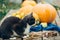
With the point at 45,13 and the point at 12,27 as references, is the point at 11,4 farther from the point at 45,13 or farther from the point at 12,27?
the point at 12,27

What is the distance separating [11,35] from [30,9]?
4.22 feet

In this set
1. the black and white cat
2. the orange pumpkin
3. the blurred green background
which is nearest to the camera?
the black and white cat

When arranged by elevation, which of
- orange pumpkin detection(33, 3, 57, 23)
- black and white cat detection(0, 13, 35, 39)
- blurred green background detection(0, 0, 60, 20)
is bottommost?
black and white cat detection(0, 13, 35, 39)

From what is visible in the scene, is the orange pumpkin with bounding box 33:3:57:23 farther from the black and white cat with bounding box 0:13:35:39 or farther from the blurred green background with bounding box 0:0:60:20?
the blurred green background with bounding box 0:0:60:20

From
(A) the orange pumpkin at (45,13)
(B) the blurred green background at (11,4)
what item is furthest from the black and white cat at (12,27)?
(B) the blurred green background at (11,4)

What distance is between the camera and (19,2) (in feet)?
24.9

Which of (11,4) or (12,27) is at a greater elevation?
(11,4)

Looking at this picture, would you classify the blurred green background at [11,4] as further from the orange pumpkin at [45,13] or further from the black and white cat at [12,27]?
the black and white cat at [12,27]

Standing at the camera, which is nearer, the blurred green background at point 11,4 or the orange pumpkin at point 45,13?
the orange pumpkin at point 45,13

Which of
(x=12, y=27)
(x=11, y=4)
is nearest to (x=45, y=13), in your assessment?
(x=12, y=27)

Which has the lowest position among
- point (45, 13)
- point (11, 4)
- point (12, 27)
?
point (12, 27)

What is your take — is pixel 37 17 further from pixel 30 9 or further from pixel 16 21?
pixel 16 21

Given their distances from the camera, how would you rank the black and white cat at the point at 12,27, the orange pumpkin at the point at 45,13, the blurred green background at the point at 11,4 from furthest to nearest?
the blurred green background at the point at 11,4
the orange pumpkin at the point at 45,13
the black and white cat at the point at 12,27

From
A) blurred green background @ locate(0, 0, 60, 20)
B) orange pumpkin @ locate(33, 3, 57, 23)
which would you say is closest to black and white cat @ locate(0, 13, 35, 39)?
orange pumpkin @ locate(33, 3, 57, 23)
